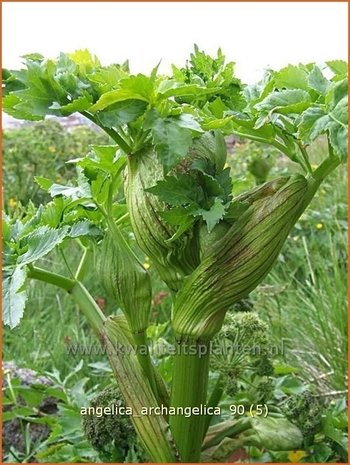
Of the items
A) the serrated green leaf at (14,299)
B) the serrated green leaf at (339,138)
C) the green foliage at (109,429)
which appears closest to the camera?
the serrated green leaf at (339,138)

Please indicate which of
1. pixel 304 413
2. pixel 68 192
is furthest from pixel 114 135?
pixel 304 413

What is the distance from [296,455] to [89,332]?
1336 millimetres

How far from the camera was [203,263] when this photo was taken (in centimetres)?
108

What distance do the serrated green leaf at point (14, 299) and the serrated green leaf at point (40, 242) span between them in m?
0.03

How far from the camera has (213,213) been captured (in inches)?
38.8

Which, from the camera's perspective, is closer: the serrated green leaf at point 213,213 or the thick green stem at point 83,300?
the serrated green leaf at point 213,213

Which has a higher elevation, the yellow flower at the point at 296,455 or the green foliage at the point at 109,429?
the green foliage at the point at 109,429

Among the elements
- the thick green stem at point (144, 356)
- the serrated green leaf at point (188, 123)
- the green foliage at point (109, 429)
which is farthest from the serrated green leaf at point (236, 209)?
the green foliage at point (109, 429)

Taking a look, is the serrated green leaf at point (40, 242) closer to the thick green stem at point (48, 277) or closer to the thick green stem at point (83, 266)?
the thick green stem at point (48, 277)

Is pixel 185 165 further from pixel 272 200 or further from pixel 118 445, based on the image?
pixel 118 445

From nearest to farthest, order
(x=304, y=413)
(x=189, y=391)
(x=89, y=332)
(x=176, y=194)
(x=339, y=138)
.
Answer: (x=339, y=138), (x=176, y=194), (x=189, y=391), (x=304, y=413), (x=89, y=332)

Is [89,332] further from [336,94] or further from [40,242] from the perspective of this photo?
[336,94]

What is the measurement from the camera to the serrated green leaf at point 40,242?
3.51ft

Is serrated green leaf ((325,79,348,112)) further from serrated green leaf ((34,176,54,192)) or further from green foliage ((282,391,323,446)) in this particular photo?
green foliage ((282,391,323,446))
